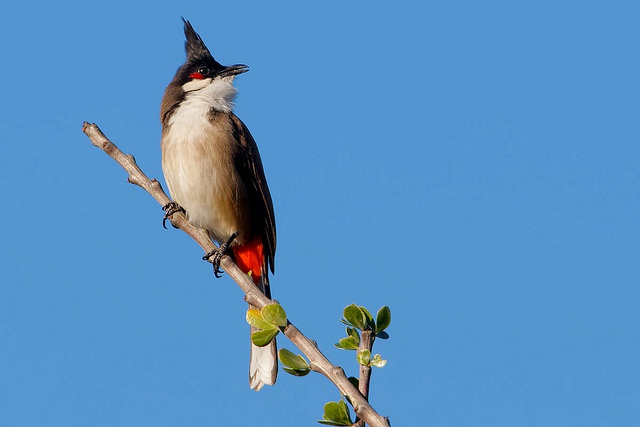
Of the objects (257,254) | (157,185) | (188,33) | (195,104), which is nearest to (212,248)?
(157,185)

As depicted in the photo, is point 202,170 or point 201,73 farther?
point 201,73

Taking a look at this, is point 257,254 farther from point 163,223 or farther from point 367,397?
point 367,397

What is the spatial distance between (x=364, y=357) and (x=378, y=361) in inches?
1.3

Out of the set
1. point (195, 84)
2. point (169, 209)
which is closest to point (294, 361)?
point (169, 209)

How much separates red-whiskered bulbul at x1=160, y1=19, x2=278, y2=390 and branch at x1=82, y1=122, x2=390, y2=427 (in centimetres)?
210

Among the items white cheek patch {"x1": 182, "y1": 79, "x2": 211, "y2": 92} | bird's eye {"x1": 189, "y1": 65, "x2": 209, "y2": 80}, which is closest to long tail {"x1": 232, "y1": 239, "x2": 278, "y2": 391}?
white cheek patch {"x1": 182, "y1": 79, "x2": 211, "y2": 92}

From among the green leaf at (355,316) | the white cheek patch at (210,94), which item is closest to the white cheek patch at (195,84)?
the white cheek patch at (210,94)

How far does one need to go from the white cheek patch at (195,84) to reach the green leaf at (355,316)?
4318 millimetres

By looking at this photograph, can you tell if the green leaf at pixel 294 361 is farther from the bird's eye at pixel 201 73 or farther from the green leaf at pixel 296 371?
the bird's eye at pixel 201 73

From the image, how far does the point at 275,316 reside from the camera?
185cm

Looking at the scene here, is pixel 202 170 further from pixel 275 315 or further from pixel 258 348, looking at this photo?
pixel 275 315

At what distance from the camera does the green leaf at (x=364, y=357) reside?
65.7 inches

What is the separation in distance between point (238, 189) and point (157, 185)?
7.84 ft

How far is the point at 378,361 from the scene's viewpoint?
169 centimetres
